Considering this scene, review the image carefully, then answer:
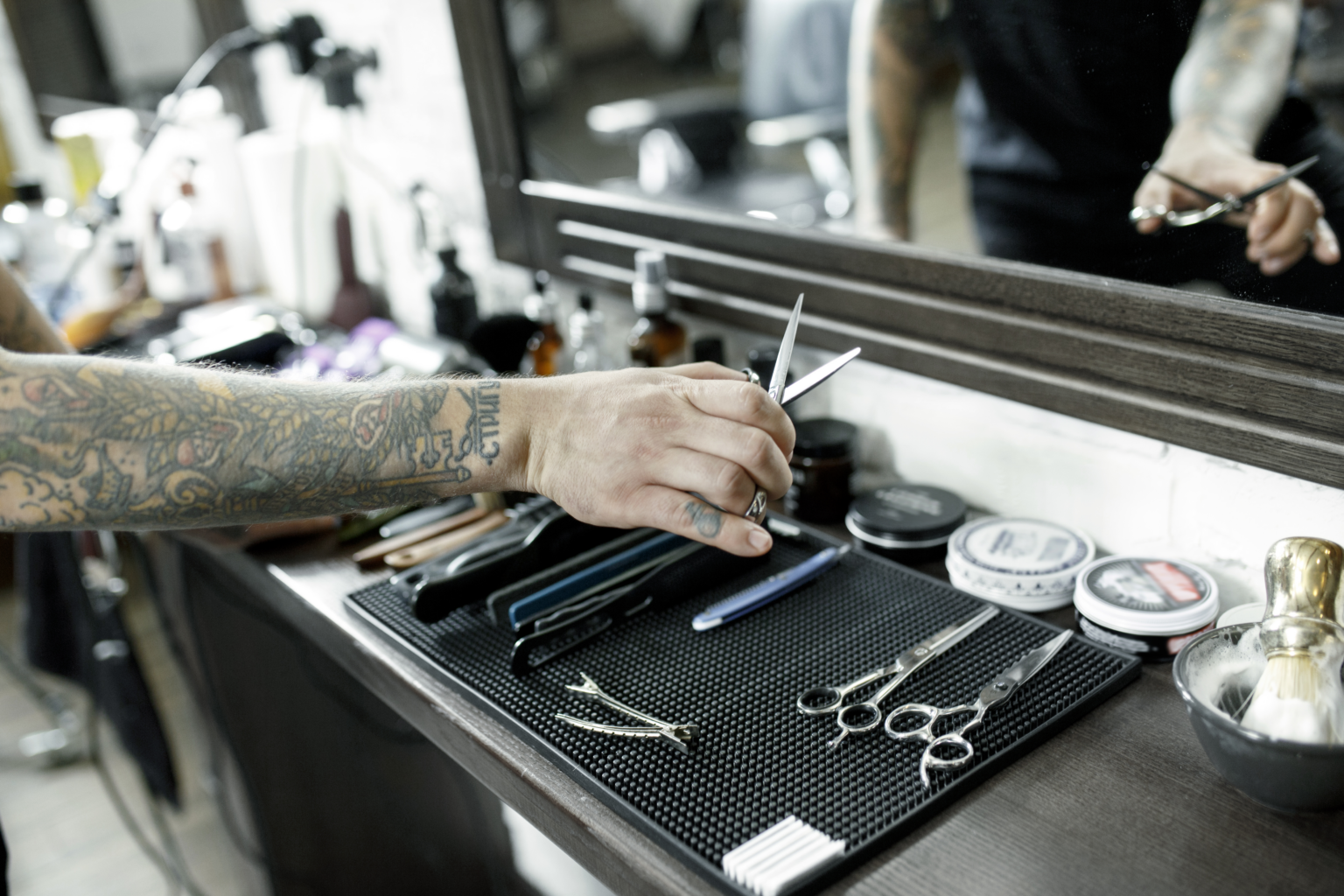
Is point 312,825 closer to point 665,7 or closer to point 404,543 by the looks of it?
point 404,543

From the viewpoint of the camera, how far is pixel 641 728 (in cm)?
76

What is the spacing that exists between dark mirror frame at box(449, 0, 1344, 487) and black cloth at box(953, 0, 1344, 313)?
0.03 metres

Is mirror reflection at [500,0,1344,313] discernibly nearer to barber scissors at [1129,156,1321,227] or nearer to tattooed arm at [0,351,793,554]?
barber scissors at [1129,156,1321,227]

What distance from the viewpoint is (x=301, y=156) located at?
1.72m

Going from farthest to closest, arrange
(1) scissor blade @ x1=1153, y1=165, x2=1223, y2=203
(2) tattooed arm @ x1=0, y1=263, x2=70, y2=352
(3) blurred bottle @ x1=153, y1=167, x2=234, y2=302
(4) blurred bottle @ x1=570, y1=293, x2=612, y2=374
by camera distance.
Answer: (3) blurred bottle @ x1=153, y1=167, x2=234, y2=302 < (4) blurred bottle @ x1=570, y1=293, x2=612, y2=374 < (2) tattooed arm @ x1=0, y1=263, x2=70, y2=352 < (1) scissor blade @ x1=1153, y1=165, x2=1223, y2=203

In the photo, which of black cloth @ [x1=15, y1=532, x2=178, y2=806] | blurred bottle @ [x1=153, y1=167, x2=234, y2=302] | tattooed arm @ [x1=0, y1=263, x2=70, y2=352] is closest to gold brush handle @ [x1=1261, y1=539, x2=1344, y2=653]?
tattooed arm @ [x1=0, y1=263, x2=70, y2=352]

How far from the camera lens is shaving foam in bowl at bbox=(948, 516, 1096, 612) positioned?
884mm

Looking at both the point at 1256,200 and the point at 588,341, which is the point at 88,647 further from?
the point at 1256,200

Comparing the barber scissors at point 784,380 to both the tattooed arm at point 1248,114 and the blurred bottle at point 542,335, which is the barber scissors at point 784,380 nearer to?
the tattooed arm at point 1248,114

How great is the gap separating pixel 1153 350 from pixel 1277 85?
229 mm

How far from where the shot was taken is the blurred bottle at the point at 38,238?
2.05m

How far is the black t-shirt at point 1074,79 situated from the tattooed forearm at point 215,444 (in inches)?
23.1

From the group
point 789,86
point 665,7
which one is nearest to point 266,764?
point 789,86

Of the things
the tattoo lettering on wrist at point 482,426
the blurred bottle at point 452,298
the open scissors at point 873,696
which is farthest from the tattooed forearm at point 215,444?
the blurred bottle at point 452,298
